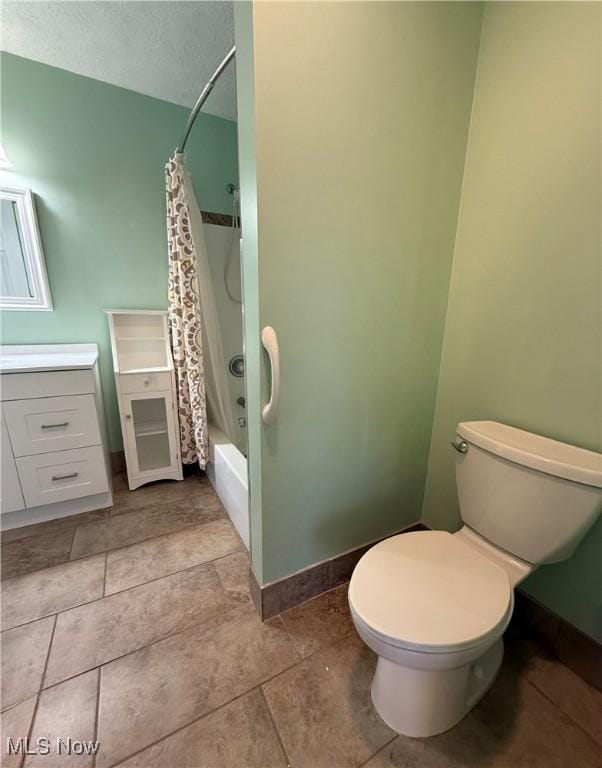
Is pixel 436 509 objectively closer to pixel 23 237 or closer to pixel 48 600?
pixel 48 600

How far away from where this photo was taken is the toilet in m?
0.72

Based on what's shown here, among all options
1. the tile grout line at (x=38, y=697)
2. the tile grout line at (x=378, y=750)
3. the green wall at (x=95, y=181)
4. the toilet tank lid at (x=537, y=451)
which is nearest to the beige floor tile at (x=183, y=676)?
the tile grout line at (x=38, y=697)

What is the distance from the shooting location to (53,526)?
5.31 ft

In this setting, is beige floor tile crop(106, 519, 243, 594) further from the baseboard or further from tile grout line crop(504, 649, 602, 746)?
tile grout line crop(504, 649, 602, 746)

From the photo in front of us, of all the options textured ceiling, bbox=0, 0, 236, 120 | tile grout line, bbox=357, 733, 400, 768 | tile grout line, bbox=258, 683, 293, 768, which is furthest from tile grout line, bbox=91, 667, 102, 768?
textured ceiling, bbox=0, 0, 236, 120

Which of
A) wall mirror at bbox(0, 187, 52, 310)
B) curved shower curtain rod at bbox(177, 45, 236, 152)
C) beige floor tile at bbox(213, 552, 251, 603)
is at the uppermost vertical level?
curved shower curtain rod at bbox(177, 45, 236, 152)

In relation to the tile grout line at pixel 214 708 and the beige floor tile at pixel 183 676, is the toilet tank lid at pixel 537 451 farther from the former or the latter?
the beige floor tile at pixel 183 676

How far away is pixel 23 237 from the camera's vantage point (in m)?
1.69

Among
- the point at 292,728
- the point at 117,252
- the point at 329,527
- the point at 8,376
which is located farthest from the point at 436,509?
the point at 117,252

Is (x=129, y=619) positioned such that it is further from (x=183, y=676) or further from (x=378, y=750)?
(x=378, y=750)

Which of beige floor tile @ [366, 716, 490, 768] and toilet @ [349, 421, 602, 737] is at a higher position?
toilet @ [349, 421, 602, 737]

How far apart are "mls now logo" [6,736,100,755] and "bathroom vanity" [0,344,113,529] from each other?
1.03 m

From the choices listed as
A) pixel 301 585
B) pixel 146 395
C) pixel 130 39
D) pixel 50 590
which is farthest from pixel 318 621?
pixel 130 39

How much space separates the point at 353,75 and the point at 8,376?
6.00 feet
